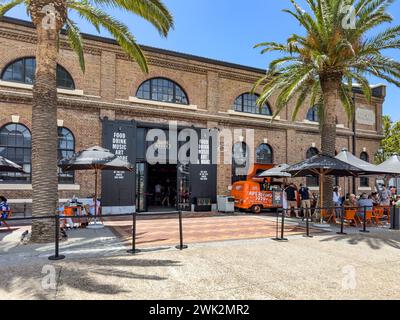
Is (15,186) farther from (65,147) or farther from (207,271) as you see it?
(207,271)

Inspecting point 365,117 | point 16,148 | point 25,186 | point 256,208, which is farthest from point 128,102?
point 365,117

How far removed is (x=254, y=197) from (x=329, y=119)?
600 centimetres

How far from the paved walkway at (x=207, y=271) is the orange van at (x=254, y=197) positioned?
821 centimetres

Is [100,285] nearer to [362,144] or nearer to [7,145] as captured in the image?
[7,145]

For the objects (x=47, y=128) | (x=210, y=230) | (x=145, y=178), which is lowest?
(x=210, y=230)

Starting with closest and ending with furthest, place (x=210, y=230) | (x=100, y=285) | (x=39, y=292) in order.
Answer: (x=39, y=292)
(x=100, y=285)
(x=210, y=230)

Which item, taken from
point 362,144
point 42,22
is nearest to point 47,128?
point 42,22

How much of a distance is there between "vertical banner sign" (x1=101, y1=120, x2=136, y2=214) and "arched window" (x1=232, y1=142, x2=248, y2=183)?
662cm

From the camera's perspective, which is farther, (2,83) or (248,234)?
(2,83)

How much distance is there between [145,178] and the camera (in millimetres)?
16531

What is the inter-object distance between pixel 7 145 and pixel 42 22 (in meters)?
7.79
